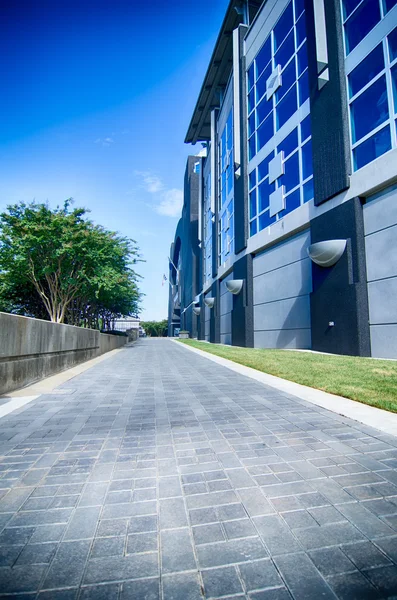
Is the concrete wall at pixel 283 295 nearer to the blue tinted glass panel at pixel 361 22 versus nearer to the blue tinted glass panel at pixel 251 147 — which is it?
the blue tinted glass panel at pixel 251 147

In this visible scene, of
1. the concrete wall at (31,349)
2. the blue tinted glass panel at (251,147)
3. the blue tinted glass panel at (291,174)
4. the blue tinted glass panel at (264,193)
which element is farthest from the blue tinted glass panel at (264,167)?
the concrete wall at (31,349)

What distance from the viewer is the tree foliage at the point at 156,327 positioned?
121 metres

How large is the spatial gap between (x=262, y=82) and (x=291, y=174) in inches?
364

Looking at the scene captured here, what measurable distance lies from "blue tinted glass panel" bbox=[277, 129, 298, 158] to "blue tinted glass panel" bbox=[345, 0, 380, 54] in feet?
14.1

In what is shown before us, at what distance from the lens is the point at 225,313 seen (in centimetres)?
2917

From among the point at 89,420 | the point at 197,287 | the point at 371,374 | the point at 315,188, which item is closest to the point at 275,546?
the point at 89,420

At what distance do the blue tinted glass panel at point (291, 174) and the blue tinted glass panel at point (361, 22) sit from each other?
5019 mm

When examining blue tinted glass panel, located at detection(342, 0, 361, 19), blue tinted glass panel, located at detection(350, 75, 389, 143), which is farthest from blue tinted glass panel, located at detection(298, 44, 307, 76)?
blue tinted glass panel, located at detection(350, 75, 389, 143)

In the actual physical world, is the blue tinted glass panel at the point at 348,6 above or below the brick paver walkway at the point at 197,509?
above

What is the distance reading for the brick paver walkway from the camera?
1.65 meters

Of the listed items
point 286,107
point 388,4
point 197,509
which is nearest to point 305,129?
point 286,107

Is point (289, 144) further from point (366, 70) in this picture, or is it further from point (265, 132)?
point (366, 70)

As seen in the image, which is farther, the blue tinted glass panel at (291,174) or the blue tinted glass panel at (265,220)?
the blue tinted glass panel at (265,220)

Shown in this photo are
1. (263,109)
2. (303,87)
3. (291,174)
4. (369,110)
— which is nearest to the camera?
(369,110)
